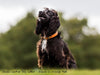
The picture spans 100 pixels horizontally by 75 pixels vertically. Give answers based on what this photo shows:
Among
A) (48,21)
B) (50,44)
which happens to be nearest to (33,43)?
(48,21)

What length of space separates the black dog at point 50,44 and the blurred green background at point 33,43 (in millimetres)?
31732

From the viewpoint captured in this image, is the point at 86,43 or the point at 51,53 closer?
the point at 51,53

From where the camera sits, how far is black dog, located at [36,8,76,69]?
27.3 feet

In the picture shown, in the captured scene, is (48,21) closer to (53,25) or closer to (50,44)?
(53,25)

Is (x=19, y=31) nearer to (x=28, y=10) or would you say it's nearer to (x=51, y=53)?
(x=28, y=10)

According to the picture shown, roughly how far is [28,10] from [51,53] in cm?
3837

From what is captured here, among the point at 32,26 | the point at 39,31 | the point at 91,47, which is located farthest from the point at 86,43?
the point at 39,31

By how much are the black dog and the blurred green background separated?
3173 cm

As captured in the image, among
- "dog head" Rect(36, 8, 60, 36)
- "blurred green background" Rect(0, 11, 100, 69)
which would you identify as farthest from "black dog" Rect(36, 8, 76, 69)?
"blurred green background" Rect(0, 11, 100, 69)

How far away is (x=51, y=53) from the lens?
8.31 metres

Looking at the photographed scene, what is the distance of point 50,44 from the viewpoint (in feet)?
27.4

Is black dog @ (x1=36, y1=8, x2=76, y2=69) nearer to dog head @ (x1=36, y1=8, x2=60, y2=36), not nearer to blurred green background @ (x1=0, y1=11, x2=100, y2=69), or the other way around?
dog head @ (x1=36, y1=8, x2=60, y2=36)

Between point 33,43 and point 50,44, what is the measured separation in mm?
35740

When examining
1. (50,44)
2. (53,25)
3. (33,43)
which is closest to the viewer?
(50,44)
